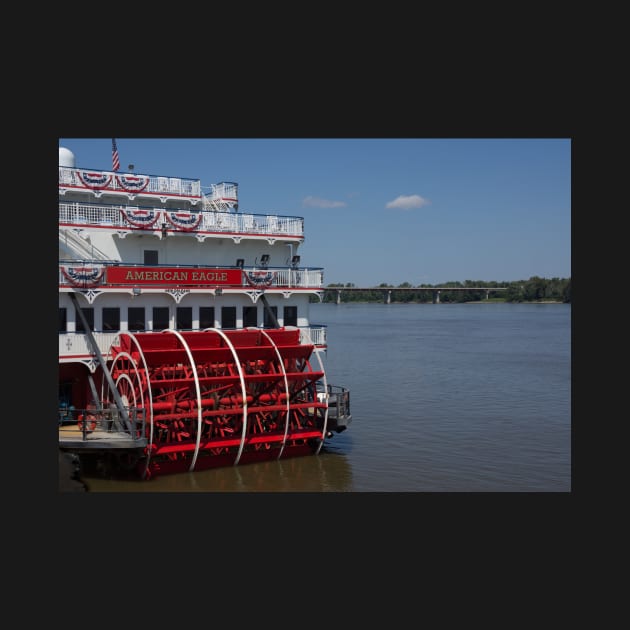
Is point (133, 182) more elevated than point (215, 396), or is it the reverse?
point (133, 182)

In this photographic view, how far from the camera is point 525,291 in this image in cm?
10300

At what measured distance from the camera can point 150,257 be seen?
1767 centimetres

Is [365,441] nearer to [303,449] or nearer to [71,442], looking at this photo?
[303,449]

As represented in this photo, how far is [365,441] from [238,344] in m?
4.55

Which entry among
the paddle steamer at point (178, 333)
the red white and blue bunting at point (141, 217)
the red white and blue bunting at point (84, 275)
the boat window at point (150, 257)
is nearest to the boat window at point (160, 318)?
the paddle steamer at point (178, 333)

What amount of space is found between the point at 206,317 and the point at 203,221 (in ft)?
7.64

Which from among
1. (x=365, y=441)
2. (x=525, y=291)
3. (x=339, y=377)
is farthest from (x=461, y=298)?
(x=365, y=441)

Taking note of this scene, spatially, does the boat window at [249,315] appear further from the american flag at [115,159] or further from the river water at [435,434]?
the american flag at [115,159]

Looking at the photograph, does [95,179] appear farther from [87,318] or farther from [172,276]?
[87,318]

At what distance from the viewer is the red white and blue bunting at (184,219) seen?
1731 cm

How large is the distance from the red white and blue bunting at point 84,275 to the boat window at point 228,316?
11.0ft

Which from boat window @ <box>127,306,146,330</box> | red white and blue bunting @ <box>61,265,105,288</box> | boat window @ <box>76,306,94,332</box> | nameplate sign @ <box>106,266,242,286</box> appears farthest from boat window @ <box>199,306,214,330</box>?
red white and blue bunting @ <box>61,265,105,288</box>

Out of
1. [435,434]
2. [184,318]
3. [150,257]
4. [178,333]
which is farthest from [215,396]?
[435,434]

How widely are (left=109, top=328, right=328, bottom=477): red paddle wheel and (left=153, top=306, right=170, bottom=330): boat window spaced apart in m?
1.27
